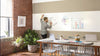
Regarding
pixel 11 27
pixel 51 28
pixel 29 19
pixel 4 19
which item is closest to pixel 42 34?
pixel 51 28

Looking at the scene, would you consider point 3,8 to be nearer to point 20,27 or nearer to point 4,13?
point 4,13

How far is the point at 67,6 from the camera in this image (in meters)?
6.54

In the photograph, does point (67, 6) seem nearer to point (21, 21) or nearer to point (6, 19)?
point (21, 21)

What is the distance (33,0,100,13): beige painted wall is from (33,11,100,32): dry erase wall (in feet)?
0.65

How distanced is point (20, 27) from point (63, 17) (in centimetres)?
229

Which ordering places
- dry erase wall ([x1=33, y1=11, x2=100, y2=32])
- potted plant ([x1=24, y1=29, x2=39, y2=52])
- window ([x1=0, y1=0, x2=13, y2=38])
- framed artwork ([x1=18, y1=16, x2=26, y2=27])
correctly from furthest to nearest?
framed artwork ([x1=18, y1=16, x2=26, y2=27]), potted plant ([x1=24, y1=29, x2=39, y2=52]), dry erase wall ([x1=33, y1=11, x2=100, y2=32]), window ([x1=0, y1=0, x2=13, y2=38])

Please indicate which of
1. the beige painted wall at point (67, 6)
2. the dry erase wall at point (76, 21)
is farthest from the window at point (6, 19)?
the dry erase wall at point (76, 21)

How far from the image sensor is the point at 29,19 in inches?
286

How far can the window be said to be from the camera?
5.70 meters

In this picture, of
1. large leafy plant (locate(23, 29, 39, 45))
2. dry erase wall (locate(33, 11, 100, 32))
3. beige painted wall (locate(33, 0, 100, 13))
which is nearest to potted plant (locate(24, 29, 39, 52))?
large leafy plant (locate(23, 29, 39, 45))

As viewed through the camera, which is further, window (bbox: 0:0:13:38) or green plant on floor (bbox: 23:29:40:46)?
green plant on floor (bbox: 23:29:40:46)

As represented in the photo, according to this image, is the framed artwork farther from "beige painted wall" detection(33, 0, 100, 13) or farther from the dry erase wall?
the dry erase wall

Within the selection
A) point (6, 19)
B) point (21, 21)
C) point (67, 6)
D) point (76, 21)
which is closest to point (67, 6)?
point (67, 6)

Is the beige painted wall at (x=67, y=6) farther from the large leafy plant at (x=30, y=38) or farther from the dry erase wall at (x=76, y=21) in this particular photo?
the large leafy plant at (x=30, y=38)
